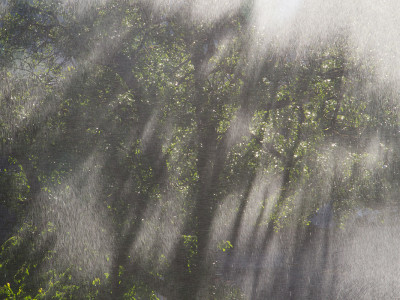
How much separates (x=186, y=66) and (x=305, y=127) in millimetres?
3353

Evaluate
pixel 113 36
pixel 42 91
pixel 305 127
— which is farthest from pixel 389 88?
pixel 42 91

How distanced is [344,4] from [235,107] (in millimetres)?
3630

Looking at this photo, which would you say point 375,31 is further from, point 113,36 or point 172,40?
point 113,36

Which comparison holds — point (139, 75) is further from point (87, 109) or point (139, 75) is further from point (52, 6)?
point (52, 6)

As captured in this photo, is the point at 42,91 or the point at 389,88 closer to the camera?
the point at 42,91

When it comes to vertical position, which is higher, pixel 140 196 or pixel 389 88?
pixel 389 88

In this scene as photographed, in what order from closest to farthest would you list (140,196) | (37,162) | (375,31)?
1. (37,162)
2. (140,196)
3. (375,31)

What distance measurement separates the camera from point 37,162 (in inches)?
265

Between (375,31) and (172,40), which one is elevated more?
(375,31)

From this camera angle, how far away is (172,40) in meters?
8.20

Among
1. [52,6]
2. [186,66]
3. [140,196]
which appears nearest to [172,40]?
[186,66]

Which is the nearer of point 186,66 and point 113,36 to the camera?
point 113,36

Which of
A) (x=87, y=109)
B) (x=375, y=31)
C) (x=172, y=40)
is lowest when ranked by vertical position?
(x=87, y=109)

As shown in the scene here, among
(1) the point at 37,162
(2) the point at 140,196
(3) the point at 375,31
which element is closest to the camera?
(1) the point at 37,162
